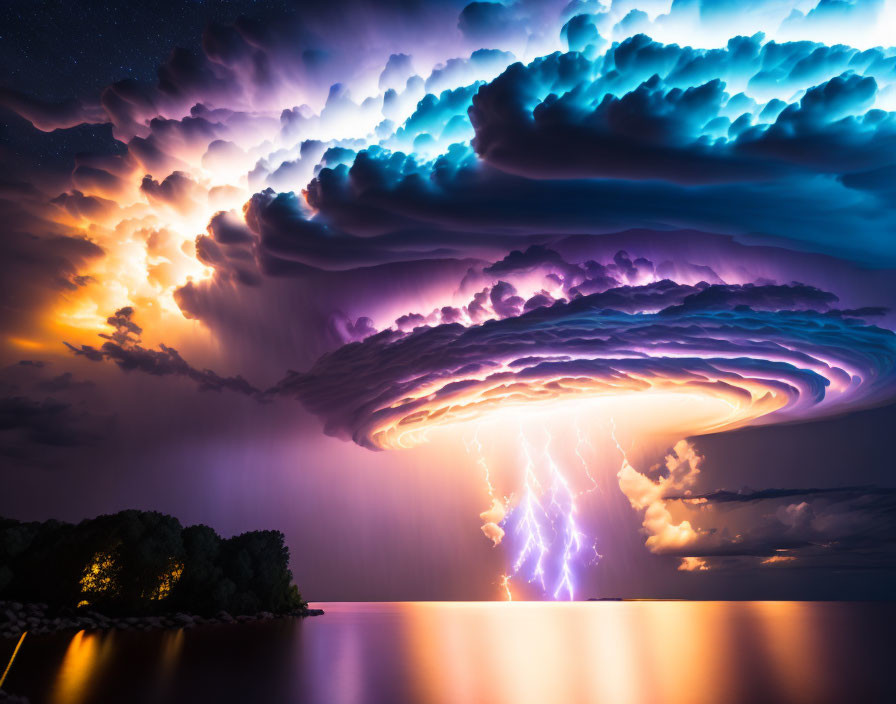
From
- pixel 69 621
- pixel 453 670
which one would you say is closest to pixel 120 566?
pixel 69 621

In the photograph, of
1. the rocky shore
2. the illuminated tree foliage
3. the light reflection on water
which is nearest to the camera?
the light reflection on water

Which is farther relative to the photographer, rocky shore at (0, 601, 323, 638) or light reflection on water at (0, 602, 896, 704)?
rocky shore at (0, 601, 323, 638)

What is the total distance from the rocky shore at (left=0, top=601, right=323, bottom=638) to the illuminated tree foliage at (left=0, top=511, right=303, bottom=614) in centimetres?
136

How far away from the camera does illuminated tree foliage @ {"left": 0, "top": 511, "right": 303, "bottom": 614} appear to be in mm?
53094

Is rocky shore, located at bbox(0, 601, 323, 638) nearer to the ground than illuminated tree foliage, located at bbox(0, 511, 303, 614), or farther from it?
nearer to the ground

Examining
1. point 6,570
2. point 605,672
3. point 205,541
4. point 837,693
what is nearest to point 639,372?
point 605,672

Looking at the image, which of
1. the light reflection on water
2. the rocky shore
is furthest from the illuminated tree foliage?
the light reflection on water

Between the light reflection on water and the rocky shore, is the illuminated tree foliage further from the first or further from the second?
the light reflection on water

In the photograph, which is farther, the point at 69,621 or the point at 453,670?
the point at 69,621

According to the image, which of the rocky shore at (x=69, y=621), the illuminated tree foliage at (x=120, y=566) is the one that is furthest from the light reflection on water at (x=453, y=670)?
the illuminated tree foliage at (x=120, y=566)

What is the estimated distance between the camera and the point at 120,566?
53.8 metres

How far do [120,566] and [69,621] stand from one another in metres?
5.18

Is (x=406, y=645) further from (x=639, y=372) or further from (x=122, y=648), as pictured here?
(x=639, y=372)

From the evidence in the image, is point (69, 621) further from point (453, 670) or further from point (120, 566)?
point (453, 670)
